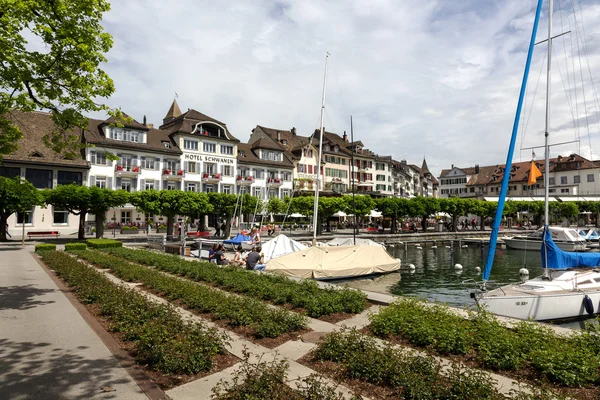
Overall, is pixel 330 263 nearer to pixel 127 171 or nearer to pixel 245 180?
pixel 127 171

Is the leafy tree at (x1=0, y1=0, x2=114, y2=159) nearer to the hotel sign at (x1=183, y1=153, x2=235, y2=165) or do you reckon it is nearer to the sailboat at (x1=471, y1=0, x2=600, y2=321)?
the sailboat at (x1=471, y1=0, x2=600, y2=321)

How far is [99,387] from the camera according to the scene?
6516mm

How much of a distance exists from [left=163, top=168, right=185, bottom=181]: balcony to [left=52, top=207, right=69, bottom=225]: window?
1416cm

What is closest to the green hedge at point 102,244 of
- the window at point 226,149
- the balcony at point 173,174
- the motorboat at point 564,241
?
the balcony at point 173,174

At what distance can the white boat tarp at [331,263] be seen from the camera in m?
22.2

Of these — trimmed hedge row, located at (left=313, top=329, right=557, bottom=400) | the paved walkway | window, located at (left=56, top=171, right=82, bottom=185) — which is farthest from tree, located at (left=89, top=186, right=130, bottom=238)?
trimmed hedge row, located at (left=313, top=329, right=557, bottom=400)

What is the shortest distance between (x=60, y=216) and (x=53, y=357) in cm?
5308

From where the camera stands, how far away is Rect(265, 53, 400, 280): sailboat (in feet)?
72.7

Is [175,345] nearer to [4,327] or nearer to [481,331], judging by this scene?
[4,327]

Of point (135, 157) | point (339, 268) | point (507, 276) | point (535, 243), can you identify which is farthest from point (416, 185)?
point (339, 268)

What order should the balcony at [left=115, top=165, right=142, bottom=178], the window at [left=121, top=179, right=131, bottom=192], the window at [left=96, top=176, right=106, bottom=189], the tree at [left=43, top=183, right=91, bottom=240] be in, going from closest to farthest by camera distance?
the tree at [left=43, top=183, right=91, bottom=240]
the window at [left=96, top=176, right=106, bottom=189]
the balcony at [left=115, top=165, right=142, bottom=178]
the window at [left=121, top=179, right=131, bottom=192]

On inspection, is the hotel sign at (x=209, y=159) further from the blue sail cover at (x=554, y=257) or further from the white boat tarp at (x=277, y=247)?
the blue sail cover at (x=554, y=257)

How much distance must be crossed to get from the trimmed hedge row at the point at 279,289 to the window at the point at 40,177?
40.0 m

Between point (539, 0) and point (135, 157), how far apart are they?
5363 cm
